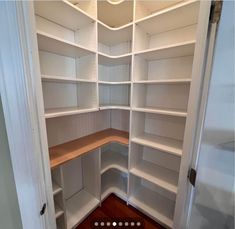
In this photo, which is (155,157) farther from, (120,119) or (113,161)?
(120,119)

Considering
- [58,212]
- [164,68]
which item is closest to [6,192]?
[58,212]

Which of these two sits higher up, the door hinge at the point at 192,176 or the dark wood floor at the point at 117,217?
the door hinge at the point at 192,176

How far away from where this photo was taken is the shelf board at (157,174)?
4.61ft

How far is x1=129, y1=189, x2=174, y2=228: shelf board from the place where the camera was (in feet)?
4.87

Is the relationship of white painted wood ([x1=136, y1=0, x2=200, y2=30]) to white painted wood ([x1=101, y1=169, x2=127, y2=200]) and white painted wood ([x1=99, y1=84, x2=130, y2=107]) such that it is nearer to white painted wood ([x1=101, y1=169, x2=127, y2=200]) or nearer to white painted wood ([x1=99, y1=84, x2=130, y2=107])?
white painted wood ([x1=99, y1=84, x2=130, y2=107])

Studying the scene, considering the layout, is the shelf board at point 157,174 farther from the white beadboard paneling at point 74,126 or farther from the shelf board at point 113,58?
the shelf board at point 113,58

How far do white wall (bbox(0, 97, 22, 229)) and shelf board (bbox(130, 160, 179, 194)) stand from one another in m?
1.22

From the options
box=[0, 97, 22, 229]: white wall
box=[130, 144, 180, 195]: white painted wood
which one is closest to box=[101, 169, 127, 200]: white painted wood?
box=[130, 144, 180, 195]: white painted wood

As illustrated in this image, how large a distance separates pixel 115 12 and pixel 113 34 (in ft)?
0.72

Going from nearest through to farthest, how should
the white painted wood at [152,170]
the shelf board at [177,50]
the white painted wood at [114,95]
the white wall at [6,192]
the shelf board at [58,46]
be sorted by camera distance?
the white wall at [6,192] < the shelf board at [58,46] < the shelf board at [177,50] < the white painted wood at [152,170] < the white painted wood at [114,95]

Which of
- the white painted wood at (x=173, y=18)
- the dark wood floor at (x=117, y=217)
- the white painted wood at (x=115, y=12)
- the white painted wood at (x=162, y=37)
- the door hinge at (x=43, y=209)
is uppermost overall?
the white painted wood at (x=115, y=12)

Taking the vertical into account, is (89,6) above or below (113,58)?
above

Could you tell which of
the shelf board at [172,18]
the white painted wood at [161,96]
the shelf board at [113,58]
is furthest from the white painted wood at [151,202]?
the shelf board at [172,18]

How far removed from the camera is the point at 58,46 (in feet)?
3.78
